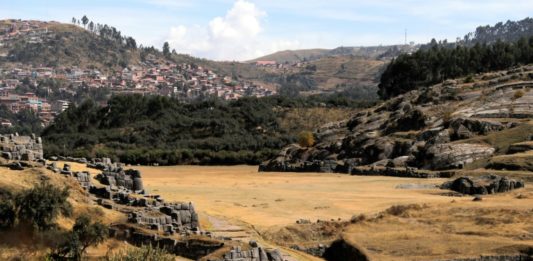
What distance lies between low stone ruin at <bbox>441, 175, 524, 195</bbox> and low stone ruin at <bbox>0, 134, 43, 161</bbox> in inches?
1292

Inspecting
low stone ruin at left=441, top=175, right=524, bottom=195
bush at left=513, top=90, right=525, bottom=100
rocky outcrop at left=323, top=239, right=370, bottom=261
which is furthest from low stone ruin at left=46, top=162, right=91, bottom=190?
bush at left=513, top=90, right=525, bottom=100

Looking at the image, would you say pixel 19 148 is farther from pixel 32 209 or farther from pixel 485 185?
pixel 485 185

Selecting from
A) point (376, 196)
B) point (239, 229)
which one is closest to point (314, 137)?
point (376, 196)

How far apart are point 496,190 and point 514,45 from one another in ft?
287

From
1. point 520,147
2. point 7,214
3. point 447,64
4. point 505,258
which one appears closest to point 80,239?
point 7,214

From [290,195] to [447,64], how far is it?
80905mm

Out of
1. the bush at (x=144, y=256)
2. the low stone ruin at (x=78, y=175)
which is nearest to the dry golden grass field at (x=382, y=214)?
the low stone ruin at (x=78, y=175)

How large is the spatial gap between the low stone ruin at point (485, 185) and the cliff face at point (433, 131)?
45.4 ft

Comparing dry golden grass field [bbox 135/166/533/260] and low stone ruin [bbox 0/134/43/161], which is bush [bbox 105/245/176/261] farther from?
low stone ruin [bbox 0/134/43/161]

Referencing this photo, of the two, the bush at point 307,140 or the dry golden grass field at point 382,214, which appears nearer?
the dry golden grass field at point 382,214

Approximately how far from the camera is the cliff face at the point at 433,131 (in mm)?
81812

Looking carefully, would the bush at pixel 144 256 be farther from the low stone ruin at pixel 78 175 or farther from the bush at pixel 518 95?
the bush at pixel 518 95

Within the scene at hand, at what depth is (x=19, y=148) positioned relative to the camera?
45219 millimetres

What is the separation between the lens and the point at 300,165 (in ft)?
311
